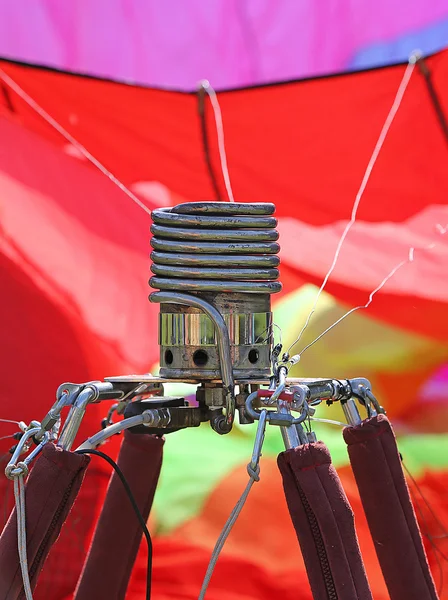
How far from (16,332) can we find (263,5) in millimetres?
Result: 987

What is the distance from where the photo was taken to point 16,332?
1819mm

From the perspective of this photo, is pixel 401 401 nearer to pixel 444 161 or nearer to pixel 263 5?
pixel 444 161

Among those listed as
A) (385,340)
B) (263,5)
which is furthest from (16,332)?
(263,5)

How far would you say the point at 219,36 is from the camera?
2.31 metres

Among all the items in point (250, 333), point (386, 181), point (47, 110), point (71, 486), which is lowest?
point (71, 486)

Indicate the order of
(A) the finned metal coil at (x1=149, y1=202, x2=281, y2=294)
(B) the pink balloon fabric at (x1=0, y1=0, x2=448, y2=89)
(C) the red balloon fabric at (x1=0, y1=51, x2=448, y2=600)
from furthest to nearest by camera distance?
1. (B) the pink balloon fabric at (x1=0, y1=0, x2=448, y2=89)
2. (C) the red balloon fabric at (x1=0, y1=51, x2=448, y2=600)
3. (A) the finned metal coil at (x1=149, y1=202, x2=281, y2=294)

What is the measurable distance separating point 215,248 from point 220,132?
1.22 metres

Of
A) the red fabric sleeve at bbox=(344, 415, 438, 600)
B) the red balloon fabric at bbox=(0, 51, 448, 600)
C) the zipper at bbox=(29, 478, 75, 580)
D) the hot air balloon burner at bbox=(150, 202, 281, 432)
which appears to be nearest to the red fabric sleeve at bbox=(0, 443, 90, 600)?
the zipper at bbox=(29, 478, 75, 580)

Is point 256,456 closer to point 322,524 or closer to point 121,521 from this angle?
point 322,524

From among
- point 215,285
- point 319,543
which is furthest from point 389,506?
point 215,285

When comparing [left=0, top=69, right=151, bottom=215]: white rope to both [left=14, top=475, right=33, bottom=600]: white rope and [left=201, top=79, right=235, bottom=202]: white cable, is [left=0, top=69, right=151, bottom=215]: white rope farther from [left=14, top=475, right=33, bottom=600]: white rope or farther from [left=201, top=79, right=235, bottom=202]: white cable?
[left=14, top=475, right=33, bottom=600]: white rope

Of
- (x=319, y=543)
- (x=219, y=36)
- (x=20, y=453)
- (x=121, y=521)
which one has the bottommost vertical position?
(x=319, y=543)

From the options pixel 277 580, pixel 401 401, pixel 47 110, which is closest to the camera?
pixel 277 580

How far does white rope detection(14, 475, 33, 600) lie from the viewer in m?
0.98
